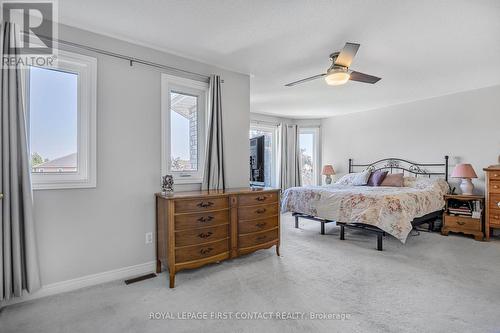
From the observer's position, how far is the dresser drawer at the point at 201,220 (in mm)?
2551

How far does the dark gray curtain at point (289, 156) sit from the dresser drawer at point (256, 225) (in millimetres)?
3559

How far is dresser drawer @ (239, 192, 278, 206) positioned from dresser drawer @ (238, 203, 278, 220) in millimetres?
54

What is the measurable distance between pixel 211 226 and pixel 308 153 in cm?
512

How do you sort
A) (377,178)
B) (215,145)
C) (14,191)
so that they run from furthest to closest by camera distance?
(377,178) < (215,145) < (14,191)

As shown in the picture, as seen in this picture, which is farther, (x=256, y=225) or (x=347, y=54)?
(x=256, y=225)

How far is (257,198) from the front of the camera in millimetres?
3125

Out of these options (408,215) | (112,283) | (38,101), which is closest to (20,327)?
(112,283)

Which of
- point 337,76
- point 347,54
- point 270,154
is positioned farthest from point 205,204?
point 270,154

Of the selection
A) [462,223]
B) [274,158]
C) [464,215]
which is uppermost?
[274,158]

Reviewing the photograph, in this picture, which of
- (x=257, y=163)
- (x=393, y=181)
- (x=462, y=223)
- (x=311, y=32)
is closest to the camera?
(x=311, y=32)

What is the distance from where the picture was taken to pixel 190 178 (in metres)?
3.23

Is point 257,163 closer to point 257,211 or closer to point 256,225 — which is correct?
point 257,211

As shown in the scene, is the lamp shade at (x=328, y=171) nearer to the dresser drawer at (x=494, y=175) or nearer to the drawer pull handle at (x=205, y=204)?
the dresser drawer at (x=494, y=175)

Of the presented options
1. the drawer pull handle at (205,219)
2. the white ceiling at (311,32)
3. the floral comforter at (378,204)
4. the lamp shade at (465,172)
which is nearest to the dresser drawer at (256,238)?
the drawer pull handle at (205,219)
